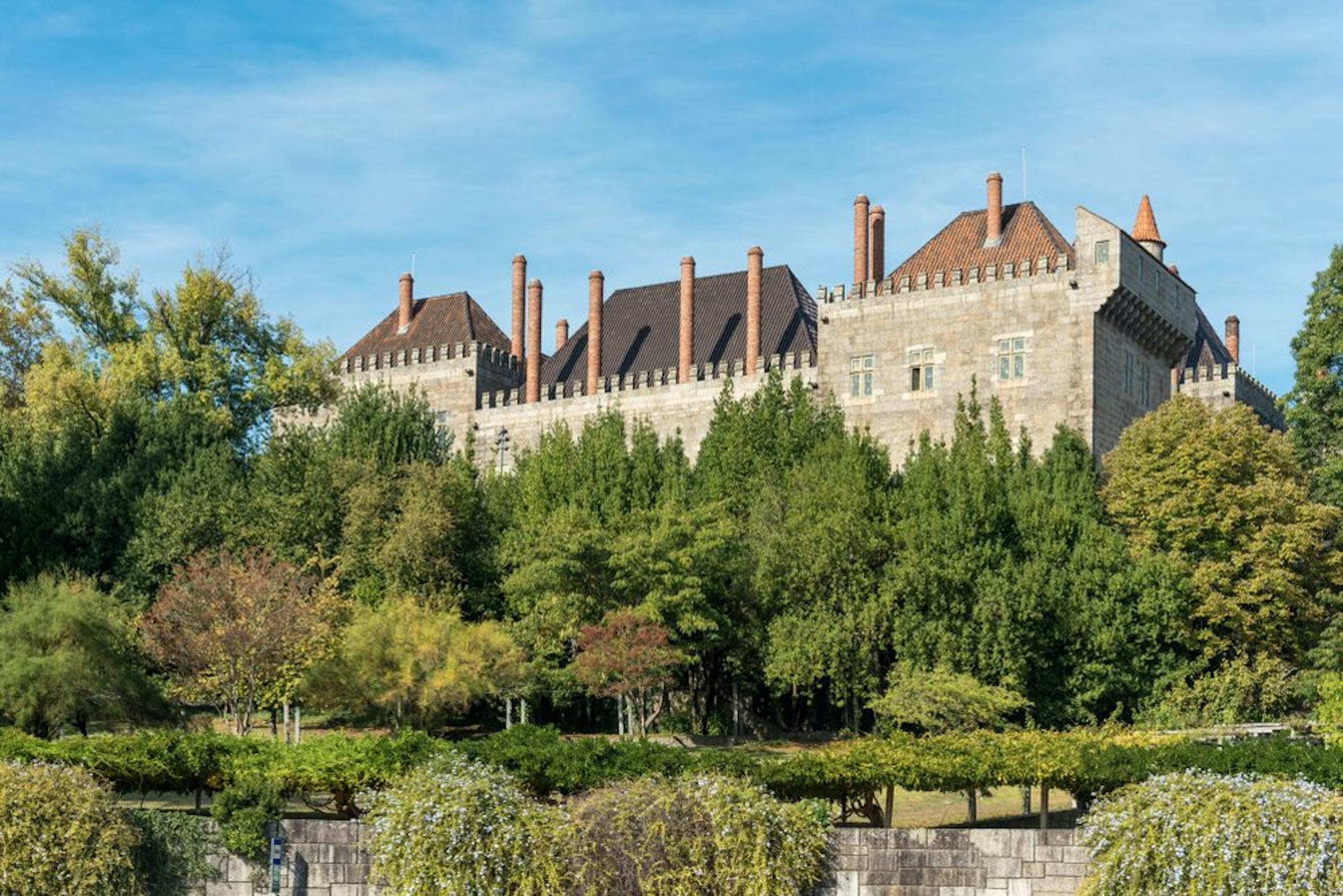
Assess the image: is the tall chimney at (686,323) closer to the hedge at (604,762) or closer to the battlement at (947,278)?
the battlement at (947,278)

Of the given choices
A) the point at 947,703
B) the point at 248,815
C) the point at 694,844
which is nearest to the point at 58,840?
the point at 248,815

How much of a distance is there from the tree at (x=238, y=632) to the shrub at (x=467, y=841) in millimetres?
16395

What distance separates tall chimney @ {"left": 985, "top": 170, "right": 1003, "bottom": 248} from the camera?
2211 inches

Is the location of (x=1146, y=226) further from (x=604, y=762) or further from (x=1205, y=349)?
(x=604, y=762)

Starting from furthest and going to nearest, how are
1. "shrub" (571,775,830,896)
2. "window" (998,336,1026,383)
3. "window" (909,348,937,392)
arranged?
1. "window" (909,348,937,392)
2. "window" (998,336,1026,383)
3. "shrub" (571,775,830,896)

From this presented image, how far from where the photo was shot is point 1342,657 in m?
42.5

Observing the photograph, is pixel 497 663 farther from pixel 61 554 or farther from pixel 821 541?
pixel 61 554

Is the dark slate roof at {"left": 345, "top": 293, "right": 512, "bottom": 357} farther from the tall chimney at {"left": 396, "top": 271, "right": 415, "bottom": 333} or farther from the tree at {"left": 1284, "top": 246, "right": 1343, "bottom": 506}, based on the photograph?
the tree at {"left": 1284, "top": 246, "right": 1343, "bottom": 506}

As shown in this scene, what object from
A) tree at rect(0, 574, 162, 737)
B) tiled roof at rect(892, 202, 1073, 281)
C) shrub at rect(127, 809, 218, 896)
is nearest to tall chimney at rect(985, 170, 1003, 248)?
tiled roof at rect(892, 202, 1073, 281)

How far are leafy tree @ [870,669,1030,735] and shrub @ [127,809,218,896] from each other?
19538mm

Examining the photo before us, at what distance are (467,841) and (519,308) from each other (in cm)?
4403

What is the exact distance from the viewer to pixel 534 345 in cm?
6481

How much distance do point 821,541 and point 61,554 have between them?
19.3 meters

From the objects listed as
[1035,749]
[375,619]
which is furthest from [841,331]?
[1035,749]
